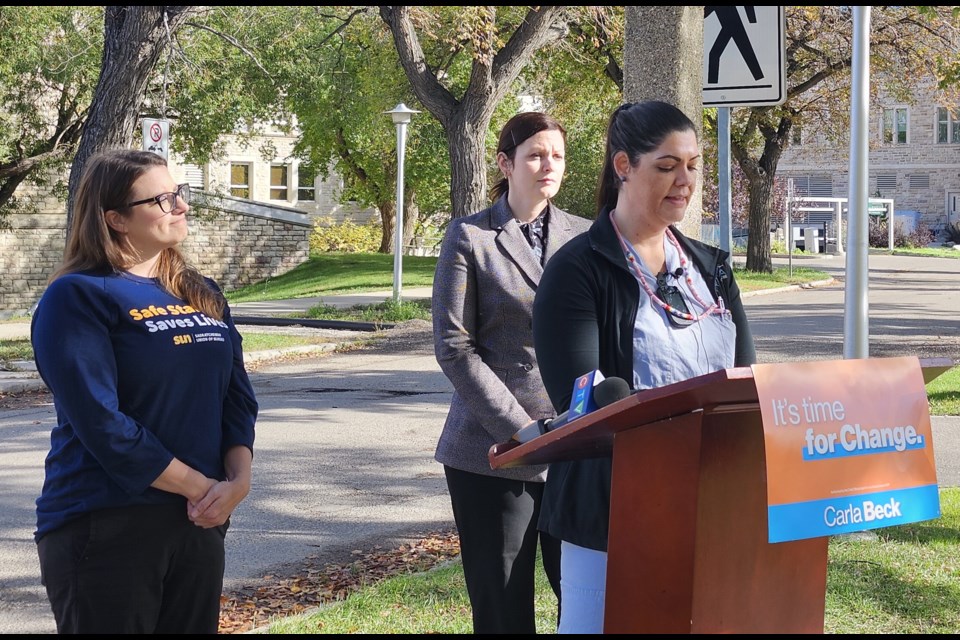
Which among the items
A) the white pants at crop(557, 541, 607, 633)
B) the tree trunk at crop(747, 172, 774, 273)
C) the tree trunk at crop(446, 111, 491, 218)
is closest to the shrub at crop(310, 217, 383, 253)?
the tree trunk at crop(747, 172, 774, 273)

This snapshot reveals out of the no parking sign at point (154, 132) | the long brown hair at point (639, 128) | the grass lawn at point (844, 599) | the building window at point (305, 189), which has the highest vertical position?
the building window at point (305, 189)

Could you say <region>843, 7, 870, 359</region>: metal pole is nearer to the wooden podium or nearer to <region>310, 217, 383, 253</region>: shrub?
the wooden podium

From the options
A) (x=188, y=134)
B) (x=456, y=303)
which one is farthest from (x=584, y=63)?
(x=456, y=303)

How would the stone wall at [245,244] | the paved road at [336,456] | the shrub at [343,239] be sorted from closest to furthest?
the paved road at [336,456], the stone wall at [245,244], the shrub at [343,239]

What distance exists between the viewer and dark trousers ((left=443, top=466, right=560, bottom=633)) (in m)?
3.74

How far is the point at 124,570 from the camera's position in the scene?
3078 mm

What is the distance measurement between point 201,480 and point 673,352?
52.0 inches

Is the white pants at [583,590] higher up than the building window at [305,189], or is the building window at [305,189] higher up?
the building window at [305,189]

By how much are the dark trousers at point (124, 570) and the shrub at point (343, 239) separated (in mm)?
44009

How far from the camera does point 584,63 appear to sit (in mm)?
30047

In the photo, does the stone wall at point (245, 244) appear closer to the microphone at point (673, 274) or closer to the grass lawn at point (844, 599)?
the grass lawn at point (844, 599)

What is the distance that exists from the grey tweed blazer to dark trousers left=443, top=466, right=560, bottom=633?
Answer: 6 cm

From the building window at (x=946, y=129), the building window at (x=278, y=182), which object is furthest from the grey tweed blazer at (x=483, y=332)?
the building window at (x=946, y=129)

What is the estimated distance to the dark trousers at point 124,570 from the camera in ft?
10.00
